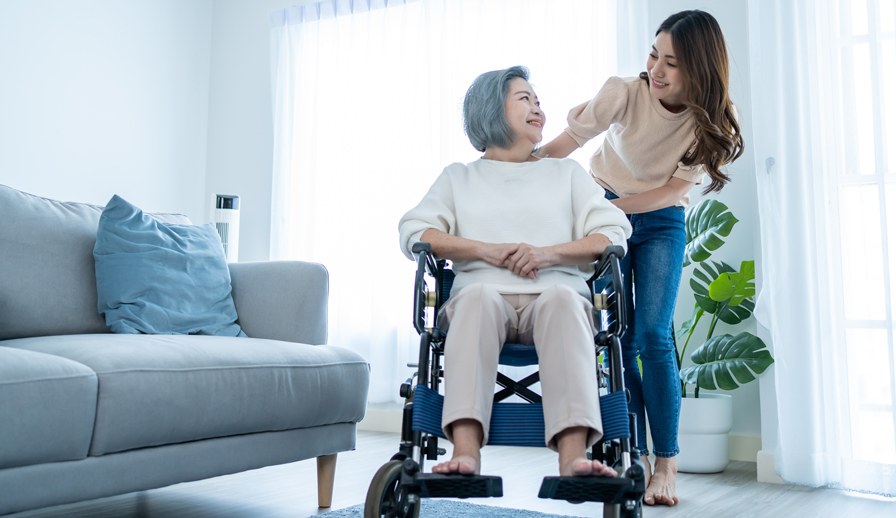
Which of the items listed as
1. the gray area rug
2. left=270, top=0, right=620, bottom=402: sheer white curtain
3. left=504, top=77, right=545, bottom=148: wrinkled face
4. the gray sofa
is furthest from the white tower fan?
left=504, top=77, right=545, bottom=148: wrinkled face

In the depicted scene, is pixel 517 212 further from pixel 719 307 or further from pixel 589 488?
pixel 719 307

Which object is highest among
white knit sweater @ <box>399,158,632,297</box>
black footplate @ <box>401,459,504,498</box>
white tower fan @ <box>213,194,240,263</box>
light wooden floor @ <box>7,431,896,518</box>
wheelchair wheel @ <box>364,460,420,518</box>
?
white tower fan @ <box>213,194,240,263</box>

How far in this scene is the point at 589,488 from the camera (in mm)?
1091

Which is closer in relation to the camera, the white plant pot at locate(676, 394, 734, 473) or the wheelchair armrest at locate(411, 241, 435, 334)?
the wheelchair armrest at locate(411, 241, 435, 334)

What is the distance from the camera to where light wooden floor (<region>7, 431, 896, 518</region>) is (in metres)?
1.80

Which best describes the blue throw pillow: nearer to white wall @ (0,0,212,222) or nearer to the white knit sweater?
the white knit sweater

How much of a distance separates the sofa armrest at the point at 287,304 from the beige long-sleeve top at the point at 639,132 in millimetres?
890

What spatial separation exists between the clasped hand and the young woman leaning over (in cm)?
46

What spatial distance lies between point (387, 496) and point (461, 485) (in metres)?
0.26

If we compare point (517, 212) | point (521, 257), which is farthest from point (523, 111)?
point (521, 257)

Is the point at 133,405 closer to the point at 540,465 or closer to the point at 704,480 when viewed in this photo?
the point at 540,465

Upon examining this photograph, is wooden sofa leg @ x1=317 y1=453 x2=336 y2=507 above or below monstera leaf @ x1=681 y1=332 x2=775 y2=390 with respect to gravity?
below

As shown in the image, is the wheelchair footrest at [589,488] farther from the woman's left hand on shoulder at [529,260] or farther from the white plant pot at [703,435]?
the white plant pot at [703,435]

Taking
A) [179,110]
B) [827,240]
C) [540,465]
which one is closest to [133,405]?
[540,465]
